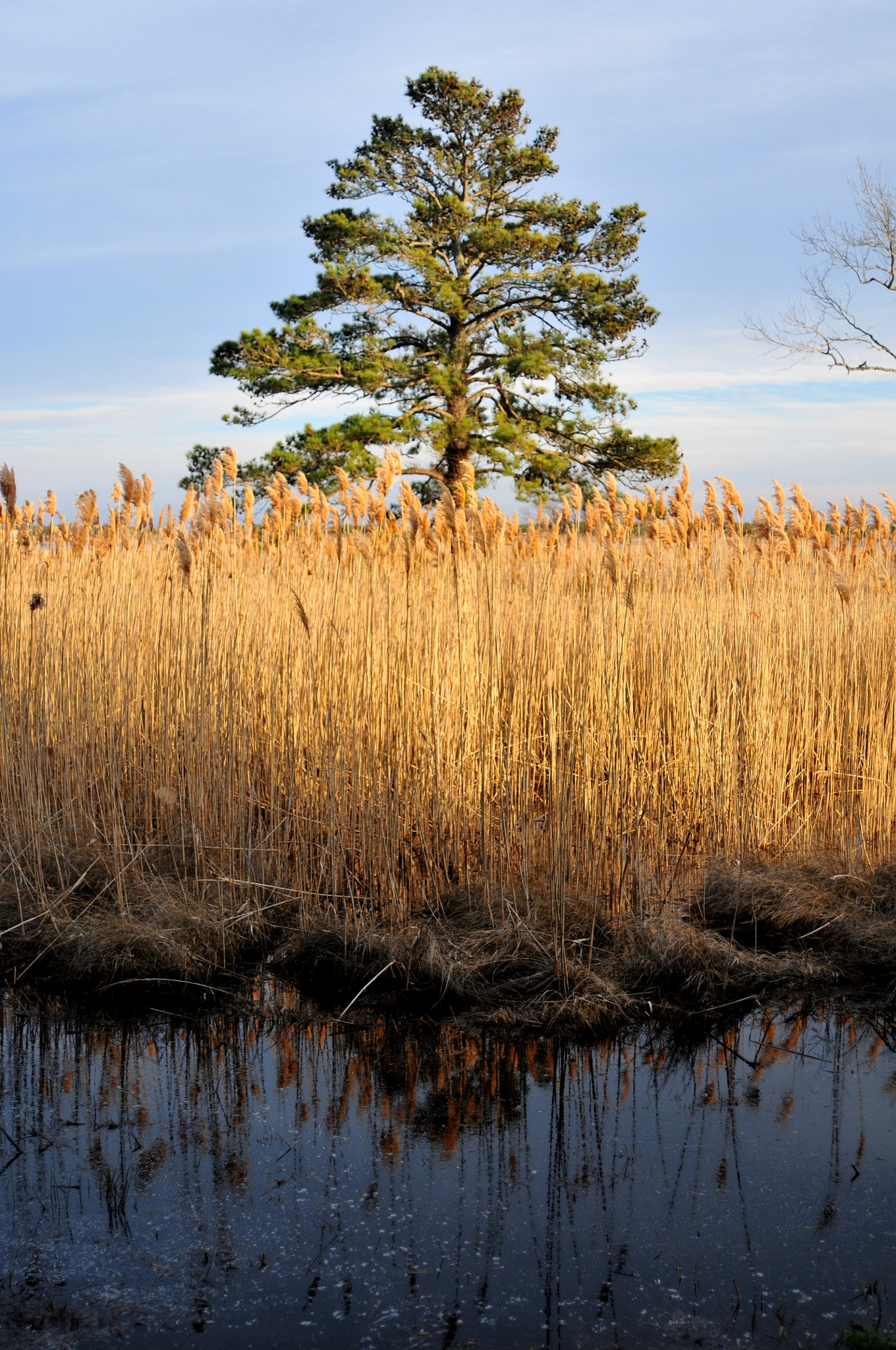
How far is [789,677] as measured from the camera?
4.34m

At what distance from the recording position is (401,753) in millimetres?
3301

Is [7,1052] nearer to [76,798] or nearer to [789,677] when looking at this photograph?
[76,798]

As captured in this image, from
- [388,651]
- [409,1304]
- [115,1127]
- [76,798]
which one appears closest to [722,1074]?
[409,1304]

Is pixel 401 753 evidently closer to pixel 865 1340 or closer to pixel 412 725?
pixel 412 725

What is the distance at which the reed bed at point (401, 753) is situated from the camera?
3.13 m

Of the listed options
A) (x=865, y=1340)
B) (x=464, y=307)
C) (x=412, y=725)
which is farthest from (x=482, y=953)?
(x=464, y=307)

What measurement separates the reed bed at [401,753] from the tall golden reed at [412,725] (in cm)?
2

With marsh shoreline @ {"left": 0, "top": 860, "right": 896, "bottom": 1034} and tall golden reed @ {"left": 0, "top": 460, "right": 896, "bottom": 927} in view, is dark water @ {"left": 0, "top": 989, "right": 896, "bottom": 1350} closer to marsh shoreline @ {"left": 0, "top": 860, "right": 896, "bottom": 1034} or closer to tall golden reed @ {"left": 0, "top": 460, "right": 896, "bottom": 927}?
marsh shoreline @ {"left": 0, "top": 860, "right": 896, "bottom": 1034}

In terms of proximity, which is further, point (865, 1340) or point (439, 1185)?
point (439, 1185)

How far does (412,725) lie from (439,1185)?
1724 millimetres

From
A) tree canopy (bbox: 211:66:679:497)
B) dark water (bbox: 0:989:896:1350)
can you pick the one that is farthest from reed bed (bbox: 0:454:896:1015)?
tree canopy (bbox: 211:66:679:497)

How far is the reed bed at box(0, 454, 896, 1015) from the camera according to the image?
3135 mm

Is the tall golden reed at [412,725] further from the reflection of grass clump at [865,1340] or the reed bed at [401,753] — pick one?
the reflection of grass clump at [865,1340]

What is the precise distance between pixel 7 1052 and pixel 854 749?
10.3 feet
